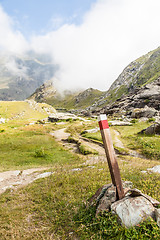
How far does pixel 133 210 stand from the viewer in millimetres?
4711

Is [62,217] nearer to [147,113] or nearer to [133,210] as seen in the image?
[133,210]

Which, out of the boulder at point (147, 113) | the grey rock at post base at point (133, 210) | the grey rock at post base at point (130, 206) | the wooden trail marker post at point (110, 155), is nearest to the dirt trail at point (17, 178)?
the grey rock at post base at point (130, 206)

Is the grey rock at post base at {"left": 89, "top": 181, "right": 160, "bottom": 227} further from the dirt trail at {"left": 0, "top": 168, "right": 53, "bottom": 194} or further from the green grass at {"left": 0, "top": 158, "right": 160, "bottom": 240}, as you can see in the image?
the dirt trail at {"left": 0, "top": 168, "right": 53, "bottom": 194}

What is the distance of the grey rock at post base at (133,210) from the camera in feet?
15.0

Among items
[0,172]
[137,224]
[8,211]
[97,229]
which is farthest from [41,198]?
[0,172]

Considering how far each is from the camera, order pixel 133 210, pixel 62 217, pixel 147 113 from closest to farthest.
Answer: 1. pixel 133 210
2. pixel 62 217
3. pixel 147 113

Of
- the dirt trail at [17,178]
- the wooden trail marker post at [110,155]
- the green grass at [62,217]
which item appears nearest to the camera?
the green grass at [62,217]

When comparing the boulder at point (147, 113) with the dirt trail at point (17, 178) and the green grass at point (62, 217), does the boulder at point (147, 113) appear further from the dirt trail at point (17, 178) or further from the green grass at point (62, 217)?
the dirt trail at point (17, 178)

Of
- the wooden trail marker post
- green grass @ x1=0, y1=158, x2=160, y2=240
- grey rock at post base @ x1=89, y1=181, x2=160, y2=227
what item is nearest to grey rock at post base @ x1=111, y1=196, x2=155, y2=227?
grey rock at post base @ x1=89, y1=181, x2=160, y2=227

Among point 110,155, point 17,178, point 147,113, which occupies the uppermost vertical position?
point 110,155

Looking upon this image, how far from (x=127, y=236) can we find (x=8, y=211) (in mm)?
6344

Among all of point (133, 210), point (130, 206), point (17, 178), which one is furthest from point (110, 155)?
point (17, 178)

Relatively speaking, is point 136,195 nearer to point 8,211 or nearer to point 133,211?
point 133,211

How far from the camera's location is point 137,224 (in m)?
4.46
